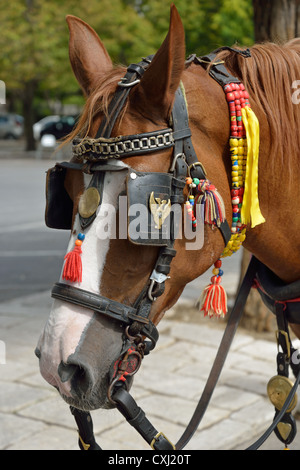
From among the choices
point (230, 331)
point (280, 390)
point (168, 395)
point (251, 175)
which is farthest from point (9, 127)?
point (251, 175)

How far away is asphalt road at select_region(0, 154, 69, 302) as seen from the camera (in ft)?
23.3

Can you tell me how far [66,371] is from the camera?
4.89 feet

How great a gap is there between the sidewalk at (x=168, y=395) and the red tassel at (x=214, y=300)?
3.23ft

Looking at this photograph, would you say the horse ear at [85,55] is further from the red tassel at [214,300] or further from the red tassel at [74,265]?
the red tassel at [214,300]

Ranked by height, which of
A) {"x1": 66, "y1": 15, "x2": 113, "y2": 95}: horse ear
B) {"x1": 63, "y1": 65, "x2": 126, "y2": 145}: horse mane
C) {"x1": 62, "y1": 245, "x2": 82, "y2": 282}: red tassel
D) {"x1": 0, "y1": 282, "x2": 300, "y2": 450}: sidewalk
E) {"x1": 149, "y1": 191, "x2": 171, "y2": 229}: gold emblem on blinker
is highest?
{"x1": 66, "y1": 15, "x2": 113, "y2": 95}: horse ear

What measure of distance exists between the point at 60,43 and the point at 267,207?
23277 millimetres

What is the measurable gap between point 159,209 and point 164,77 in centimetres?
33

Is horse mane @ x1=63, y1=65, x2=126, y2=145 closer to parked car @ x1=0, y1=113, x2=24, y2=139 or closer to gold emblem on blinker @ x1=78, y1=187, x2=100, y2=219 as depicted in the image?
gold emblem on blinker @ x1=78, y1=187, x2=100, y2=219

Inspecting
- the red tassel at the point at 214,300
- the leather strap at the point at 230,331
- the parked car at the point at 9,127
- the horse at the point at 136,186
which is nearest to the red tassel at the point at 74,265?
the horse at the point at 136,186

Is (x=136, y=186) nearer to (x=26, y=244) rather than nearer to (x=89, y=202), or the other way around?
(x=89, y=202)

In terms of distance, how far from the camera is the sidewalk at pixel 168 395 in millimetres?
3361

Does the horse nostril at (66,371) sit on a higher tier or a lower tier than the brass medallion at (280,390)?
higher

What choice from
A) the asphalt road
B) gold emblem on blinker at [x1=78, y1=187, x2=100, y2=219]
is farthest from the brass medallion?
the asphalt road

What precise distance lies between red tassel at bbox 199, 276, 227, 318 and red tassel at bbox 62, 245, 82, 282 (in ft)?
1.59
